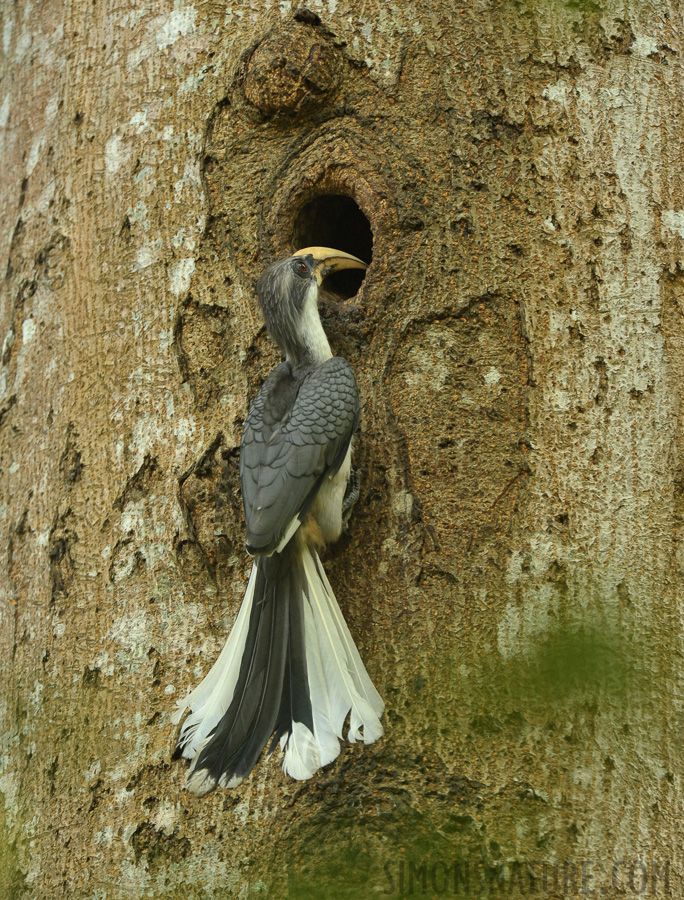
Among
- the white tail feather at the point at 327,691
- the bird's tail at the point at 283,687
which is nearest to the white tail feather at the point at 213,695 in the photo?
the bird's tail at the point at 283,687

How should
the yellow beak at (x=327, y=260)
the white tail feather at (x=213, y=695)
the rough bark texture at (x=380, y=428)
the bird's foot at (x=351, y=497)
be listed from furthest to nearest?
the yellow beak at (x=327, y=260), the bird's foot at (x=351, y=497), the white tail feather at (x=213, y=695), the rough bark texture at (x=380, y=428)

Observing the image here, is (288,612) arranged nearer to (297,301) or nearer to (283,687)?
(283,687)

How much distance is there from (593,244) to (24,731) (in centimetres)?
221

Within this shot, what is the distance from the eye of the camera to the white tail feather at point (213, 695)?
2379mm

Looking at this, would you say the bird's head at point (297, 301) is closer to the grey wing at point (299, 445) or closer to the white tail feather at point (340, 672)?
the grey wing at point (299, 445)

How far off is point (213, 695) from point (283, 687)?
205mm

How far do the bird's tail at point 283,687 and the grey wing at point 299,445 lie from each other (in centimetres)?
15

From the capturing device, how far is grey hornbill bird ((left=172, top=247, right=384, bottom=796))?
2336 mm

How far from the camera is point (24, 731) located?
2.64 m

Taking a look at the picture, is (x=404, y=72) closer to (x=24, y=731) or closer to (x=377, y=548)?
(x=377, y=548)

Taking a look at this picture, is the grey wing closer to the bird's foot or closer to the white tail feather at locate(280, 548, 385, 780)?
the bird's foot

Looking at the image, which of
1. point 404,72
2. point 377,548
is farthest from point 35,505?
point 404,72

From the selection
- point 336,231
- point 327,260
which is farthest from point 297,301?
point 336,231

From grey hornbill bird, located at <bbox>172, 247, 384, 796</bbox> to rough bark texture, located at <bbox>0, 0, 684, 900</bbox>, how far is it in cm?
7
